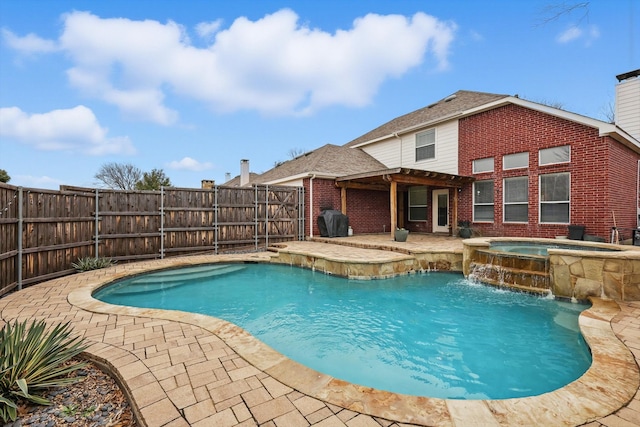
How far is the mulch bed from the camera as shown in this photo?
5.92 feet

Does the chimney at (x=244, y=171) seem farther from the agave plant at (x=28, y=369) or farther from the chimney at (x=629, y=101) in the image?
the chimney at (x=629, y=101)

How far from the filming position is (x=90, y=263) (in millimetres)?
6754

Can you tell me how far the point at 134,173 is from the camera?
Answer: 2728cm

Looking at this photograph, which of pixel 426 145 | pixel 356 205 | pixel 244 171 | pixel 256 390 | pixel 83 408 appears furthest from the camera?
pixel 244 171

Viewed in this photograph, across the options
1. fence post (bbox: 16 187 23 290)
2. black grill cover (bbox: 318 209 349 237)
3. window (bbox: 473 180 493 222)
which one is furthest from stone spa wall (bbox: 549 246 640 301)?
fence post (bbox: 16 187 23 290)

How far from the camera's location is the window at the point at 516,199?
31.3 feet

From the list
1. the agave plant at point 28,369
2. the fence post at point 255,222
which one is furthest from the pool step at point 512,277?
the fence post at point 255,222

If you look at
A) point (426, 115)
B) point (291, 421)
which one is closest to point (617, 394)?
point (291, 421)

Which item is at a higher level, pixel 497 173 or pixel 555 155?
pixel 555 155

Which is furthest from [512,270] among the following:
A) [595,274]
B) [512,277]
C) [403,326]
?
[403,326]

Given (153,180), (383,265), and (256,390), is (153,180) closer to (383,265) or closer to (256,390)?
(383,265)

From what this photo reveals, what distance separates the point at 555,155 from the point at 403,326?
855cm

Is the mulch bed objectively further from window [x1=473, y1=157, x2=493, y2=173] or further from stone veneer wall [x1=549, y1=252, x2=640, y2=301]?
window [x1=473, y1=157, x2=493, y2=173]

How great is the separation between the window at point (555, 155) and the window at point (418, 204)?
4.64 metres
